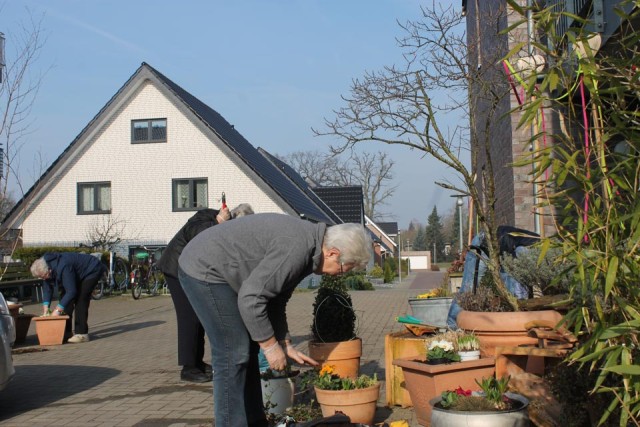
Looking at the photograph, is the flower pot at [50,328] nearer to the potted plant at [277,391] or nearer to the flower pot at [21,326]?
the flower pot at [21,326]

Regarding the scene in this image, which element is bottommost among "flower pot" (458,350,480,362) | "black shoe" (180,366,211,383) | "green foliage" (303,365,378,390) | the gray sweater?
"black shoe" (180,366,211,383)

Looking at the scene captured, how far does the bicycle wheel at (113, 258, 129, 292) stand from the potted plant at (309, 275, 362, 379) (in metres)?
17.7

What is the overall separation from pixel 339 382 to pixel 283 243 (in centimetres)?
167

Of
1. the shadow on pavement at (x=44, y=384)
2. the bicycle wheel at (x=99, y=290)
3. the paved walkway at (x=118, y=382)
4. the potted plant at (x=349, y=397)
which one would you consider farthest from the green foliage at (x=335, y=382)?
the bicycle wheel at (x=99, y=290)

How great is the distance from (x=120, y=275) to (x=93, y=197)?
4.94m

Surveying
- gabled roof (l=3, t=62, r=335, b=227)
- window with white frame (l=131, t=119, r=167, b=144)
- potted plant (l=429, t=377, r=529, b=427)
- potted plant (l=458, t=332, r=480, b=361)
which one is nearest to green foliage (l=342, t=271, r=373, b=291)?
gabled roof (l=3, t=62, r=335, b=227)

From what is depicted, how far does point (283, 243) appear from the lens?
3.62 m

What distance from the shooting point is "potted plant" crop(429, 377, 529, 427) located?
3543 millimetres

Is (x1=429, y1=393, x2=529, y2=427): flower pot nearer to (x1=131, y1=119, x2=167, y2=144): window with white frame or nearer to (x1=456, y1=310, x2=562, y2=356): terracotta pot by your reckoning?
(x1=456, y1=310, x2=562, y2=356): terracotta pot

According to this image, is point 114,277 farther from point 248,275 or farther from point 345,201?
point 345,201

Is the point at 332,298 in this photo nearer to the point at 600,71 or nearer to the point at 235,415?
the point at 235,415

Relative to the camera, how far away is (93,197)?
26375mm

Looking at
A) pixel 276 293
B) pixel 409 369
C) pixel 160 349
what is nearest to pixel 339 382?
pixel 409 369

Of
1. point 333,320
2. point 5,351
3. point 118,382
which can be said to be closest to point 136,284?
point 118,382
